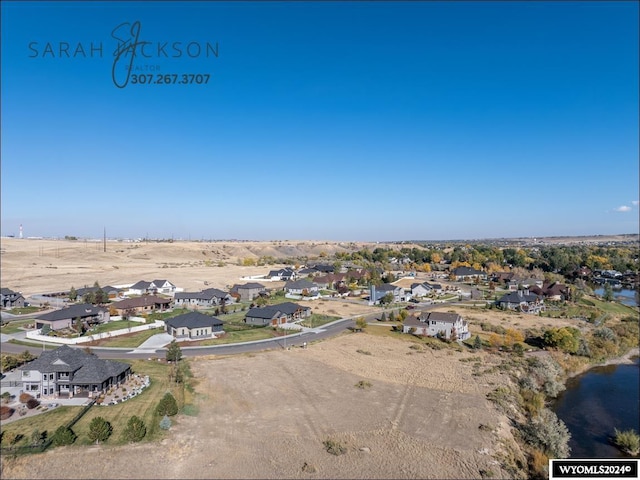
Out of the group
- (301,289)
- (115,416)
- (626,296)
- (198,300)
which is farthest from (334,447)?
(626,296)

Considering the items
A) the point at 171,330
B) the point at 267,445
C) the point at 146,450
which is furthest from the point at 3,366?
the point at 267,445

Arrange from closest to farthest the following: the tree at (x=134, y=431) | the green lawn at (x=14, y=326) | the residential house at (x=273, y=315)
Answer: the tree at (x=134, y=431) → the green lawn at (x=14, y=326) → the residential house at (x=273, y=315)

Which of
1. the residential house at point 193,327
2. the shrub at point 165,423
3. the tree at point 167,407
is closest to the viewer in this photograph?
the shrub at point 165,423

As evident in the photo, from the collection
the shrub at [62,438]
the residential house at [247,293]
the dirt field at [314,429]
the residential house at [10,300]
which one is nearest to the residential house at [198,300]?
the residential house at [247,293]

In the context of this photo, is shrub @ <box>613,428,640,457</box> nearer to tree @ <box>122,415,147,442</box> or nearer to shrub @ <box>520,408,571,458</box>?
shrub @ <box>520,408,571,458</box>

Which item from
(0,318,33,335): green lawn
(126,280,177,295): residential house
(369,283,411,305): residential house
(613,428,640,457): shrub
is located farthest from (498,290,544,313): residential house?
(0,318,33,335): green lawn

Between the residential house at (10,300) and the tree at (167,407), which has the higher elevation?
the residential house at (10,300)

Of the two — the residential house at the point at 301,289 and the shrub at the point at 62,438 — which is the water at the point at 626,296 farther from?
the shrub at the point at 62,438
